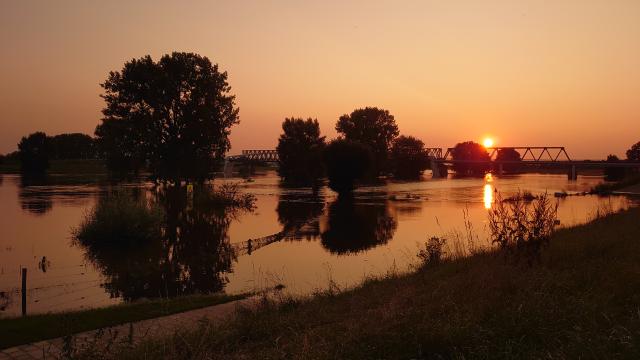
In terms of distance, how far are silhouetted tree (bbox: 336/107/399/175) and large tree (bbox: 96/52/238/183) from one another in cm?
6839

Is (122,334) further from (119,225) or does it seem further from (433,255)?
(119,225)

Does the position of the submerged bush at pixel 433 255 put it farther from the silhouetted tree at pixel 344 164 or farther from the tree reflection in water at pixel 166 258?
the silhouetted tree at pixel 344 164

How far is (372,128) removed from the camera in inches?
5133

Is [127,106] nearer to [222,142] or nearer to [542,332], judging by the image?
[222,142]

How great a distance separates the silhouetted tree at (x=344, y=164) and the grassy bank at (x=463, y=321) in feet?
175

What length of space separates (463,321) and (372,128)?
12445 centimetres

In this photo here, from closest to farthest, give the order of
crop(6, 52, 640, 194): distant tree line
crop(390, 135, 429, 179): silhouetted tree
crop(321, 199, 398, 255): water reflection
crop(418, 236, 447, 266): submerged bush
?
crop(418, 236, 447, 266): submerged bush, crop(321, 199, 398, 255): water reflection, crop(6, 52, 640, 194): distant tree line, crop(390, 135, 429, 179): silhouetted tree

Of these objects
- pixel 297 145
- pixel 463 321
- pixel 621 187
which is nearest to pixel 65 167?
pixel 297 145

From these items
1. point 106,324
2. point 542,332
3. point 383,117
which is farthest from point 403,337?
point 383,117

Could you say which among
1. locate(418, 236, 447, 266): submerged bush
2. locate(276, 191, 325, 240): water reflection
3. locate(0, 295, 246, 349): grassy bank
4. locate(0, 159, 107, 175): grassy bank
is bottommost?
locate(276, 191, 325, 240): water reflection

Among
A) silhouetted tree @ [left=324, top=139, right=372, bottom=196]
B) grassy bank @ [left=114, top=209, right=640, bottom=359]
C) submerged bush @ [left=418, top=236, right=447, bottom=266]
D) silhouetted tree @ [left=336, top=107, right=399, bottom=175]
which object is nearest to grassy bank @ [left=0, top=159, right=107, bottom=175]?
silhouetted tree @ [left=336, top=107, right=399, bottom=175]

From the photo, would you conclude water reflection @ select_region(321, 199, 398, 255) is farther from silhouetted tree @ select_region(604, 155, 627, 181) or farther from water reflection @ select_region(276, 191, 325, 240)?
silhouetted tree @ select_region(604, 155, 627, 181)

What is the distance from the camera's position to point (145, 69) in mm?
63281

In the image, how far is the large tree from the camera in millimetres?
62344
